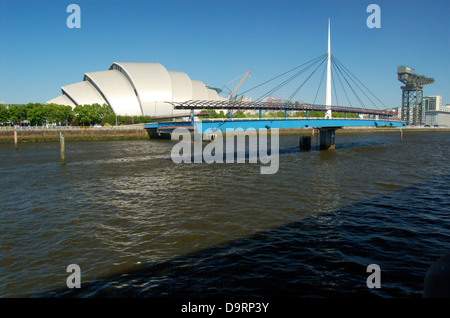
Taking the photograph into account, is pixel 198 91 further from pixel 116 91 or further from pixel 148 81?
pixel 116 91

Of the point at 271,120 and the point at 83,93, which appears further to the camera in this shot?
the point at 83,93

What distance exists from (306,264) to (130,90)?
114 metres

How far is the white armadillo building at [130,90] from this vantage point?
10644 cm

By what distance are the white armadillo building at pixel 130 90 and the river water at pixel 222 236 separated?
94548mm

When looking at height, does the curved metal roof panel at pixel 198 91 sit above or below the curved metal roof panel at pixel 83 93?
above

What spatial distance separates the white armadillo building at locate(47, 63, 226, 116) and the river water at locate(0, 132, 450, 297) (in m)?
94.5

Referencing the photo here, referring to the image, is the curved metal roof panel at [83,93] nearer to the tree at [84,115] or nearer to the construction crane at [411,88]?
the tree at [84,115]

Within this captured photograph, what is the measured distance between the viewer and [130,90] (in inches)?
4419

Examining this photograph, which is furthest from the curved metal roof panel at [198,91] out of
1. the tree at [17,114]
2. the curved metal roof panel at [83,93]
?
the tree at [17,114]

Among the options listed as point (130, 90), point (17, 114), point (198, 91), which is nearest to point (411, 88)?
point (198, 91)

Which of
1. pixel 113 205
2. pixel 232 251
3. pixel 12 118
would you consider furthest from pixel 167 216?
pixel 12 118

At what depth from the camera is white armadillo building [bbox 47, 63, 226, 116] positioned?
106 m

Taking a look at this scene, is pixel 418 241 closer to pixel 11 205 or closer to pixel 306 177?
pixel 306 177

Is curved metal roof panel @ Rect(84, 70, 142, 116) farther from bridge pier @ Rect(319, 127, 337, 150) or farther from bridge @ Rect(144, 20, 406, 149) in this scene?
bridge pier @ Rect(319, 127, 337, 150)
